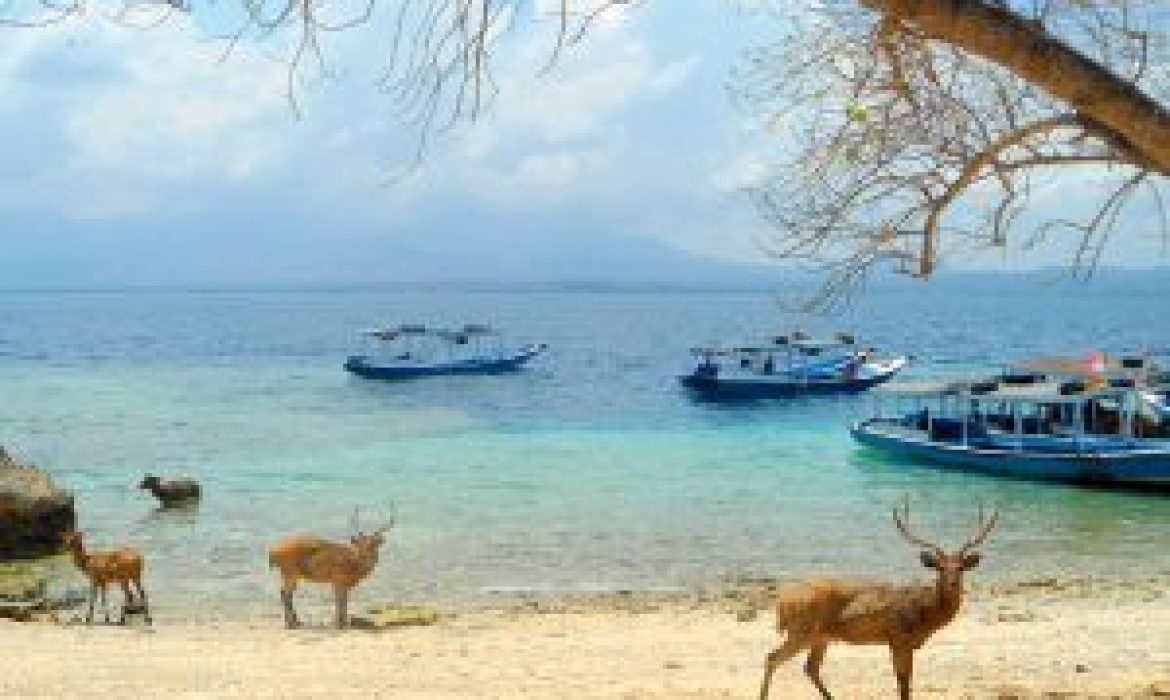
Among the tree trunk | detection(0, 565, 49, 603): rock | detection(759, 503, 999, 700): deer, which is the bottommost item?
detection(0, 565, 49, 603): rock

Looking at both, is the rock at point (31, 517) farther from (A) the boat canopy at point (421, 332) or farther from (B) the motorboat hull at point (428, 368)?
(B) the motorboat hull at point (428, 368)

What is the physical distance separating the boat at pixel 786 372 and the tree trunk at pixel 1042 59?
174 feet

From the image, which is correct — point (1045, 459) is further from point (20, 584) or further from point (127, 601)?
point (127, 601)

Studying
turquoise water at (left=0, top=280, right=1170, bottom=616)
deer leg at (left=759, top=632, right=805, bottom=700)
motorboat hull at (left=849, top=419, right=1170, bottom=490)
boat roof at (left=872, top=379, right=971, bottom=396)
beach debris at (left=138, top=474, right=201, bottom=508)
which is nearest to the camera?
deer leg at (left=759, top=632, right=805, bottom=700)

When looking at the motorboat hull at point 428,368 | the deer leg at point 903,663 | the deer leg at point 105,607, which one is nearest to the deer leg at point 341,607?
the deer leg at point 105,607

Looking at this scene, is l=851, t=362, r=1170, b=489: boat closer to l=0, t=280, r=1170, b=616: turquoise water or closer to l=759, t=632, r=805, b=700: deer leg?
l=0, t=280, r=1170, b=616: turquoise water

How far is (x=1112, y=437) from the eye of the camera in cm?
3475

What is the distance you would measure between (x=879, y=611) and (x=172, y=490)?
22189mm

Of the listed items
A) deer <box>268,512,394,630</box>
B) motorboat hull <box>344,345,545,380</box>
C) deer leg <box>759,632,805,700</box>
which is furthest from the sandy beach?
motorboat hull <box>344,345,545,380</box>

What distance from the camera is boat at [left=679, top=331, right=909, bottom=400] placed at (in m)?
→ 61.3

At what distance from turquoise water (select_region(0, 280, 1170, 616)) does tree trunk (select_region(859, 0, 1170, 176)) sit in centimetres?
361

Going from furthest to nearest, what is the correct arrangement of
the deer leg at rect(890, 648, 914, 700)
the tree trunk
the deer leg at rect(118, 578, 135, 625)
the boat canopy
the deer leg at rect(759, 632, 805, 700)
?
the boat canopy < the deer leg at rect(118, 578, 135, 625) < the deer leg at rect(759, 632, 805, 700) < the deer leg at rect(890, 648, 914, 700) < the tree trunk

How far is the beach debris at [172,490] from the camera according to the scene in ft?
95.2

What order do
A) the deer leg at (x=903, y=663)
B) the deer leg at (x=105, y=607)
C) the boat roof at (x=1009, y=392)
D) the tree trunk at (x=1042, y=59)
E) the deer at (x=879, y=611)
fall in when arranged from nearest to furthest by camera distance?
1. the tree trunk at (x=1042, y=59)
2. the deer at (x=879, y=611)
3. the deer leg at (x=903, y=663)
4. the deer leg at (x=105, y=607)
5. the boat roof at (x=1009, y=392)
